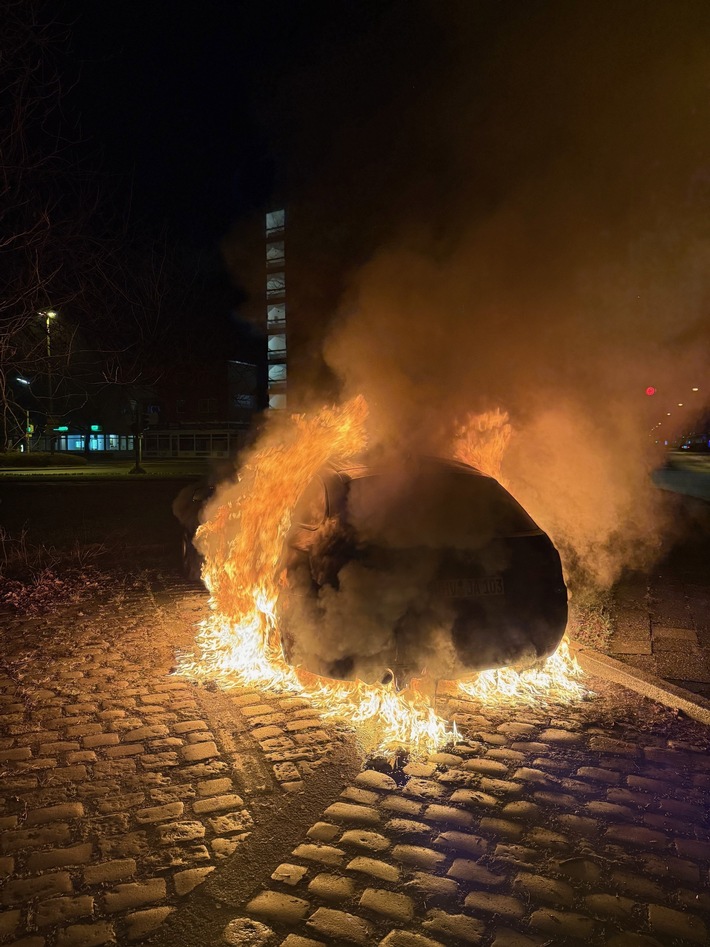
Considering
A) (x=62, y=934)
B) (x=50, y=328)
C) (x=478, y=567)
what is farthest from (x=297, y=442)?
(x=62, y=934)

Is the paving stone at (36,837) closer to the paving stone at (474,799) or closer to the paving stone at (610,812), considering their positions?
the paving stone at (474,799)

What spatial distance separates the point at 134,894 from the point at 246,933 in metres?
0.56

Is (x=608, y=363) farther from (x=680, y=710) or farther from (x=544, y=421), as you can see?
(x=680, y=710)

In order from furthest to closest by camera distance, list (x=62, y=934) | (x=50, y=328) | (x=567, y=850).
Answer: (x=50, y=328)
(x=567, y=850)
(x=62, y=934)

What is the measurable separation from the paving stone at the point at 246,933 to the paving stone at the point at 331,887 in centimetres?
28

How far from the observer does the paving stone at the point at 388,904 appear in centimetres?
262

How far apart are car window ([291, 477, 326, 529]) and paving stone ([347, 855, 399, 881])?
7.44 ft

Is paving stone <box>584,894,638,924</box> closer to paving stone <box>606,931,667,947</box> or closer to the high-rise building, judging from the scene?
paving stone <box>606,931,667,947</box>

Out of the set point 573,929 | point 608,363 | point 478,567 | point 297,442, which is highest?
point 608,363

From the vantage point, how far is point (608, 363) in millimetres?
9125

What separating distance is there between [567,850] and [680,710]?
2.02 metres

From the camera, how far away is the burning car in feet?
13.7

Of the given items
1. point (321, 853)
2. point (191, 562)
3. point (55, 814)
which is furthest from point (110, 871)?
point (191, 562)

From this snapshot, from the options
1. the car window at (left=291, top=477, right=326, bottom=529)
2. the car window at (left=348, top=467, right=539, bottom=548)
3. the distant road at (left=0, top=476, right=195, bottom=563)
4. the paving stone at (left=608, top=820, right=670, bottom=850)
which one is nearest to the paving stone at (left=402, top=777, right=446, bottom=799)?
the paving stone at (left=608, top=820, right=670, bottom=850)
